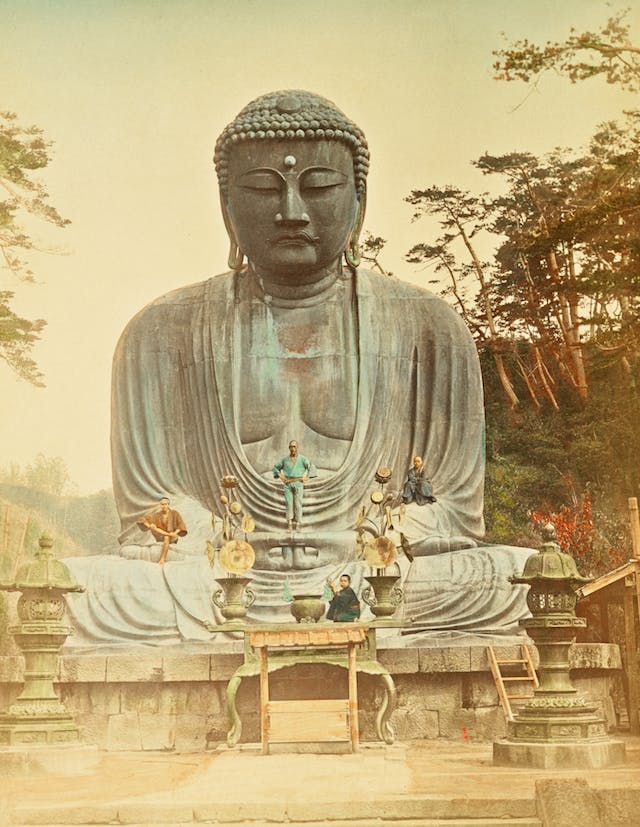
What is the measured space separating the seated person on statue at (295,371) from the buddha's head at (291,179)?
1 cm

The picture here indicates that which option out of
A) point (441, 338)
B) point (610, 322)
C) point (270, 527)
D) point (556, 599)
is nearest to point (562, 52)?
point (441, 338)

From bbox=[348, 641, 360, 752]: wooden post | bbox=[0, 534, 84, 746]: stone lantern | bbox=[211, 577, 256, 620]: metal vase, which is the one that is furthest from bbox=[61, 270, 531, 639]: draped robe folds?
bbox=[0, 534, 84, 746]: stone lantern

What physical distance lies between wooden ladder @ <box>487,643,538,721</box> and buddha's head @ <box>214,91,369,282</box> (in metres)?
3.74

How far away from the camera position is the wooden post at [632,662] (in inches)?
409

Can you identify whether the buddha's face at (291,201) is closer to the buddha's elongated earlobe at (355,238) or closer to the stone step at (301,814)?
the buddha's elongated earlobe at (355,238)

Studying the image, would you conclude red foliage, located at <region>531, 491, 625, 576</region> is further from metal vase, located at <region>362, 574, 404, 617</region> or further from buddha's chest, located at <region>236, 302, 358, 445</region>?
metal vase, located at <region>362, 574, 404, 617</region>

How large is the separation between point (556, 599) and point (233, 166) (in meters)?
5.07

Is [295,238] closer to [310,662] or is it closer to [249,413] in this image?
[249,413]

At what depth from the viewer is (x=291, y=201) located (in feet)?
37.1

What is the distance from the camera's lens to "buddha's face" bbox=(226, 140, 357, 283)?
1134 centimetres

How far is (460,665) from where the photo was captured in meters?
9.23

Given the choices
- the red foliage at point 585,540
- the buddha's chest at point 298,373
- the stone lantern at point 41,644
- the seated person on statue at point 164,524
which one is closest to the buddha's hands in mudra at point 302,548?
the seated person on statue at point 164,524

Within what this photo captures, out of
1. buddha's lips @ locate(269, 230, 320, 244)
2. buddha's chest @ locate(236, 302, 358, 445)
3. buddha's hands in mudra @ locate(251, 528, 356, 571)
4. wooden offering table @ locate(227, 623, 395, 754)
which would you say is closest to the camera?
wooden offering table @ locate(227, 623, 395, 754)

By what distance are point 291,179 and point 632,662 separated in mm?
4325
